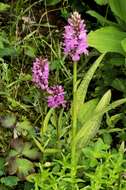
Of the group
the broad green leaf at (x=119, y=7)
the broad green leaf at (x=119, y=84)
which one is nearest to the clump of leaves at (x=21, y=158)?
the broad green leaf at (x=119, y=84)

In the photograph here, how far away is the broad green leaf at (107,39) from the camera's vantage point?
3.31m

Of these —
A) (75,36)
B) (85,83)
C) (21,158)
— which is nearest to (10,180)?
(21,158)

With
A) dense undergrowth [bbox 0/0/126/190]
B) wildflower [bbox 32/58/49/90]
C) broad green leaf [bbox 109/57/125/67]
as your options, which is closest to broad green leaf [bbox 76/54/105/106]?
dense undergrowth [bbox 0/0/126/190]

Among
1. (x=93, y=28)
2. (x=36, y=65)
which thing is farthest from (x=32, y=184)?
(x=93, y=28)

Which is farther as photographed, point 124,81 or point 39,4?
point 39,4

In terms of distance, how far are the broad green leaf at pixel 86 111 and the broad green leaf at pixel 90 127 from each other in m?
0.06

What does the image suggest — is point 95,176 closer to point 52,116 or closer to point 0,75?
point 52,116

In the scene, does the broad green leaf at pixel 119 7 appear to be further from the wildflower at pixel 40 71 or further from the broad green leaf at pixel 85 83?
the wildflower at pixel 40 71

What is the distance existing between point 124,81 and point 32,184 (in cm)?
84

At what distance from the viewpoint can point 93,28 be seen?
13.6 ft

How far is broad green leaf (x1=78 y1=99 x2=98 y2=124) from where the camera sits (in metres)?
3.12

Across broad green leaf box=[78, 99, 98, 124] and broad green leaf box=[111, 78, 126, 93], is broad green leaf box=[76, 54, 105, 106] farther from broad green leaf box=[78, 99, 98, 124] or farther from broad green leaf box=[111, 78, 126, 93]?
broad green leaf box=[111, 78, 126, 93]

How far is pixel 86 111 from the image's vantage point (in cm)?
319

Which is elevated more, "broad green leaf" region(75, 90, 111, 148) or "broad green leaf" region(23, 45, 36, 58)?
"broad green leaf" region(23, 45, 36, 58)
